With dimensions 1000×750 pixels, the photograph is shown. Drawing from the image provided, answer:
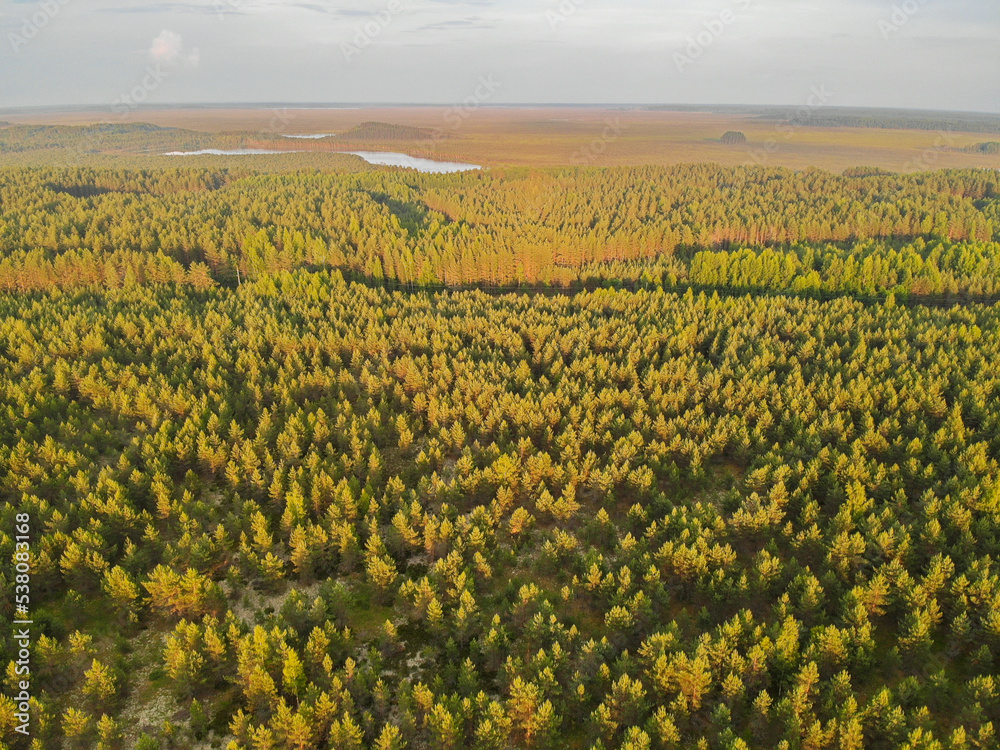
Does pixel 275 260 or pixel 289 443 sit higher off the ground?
pixel 275 260

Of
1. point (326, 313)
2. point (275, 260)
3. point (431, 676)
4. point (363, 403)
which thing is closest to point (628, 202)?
point (275, 260)

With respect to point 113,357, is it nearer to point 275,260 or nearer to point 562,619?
point 275,260

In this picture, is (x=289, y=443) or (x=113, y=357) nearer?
(x=289, y=443)

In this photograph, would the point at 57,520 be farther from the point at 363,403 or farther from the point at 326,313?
the point at 326,313

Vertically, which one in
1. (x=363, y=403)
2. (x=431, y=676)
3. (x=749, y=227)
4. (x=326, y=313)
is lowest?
(x=431, y=676)

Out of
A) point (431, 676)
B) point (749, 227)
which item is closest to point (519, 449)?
point (431, 676)

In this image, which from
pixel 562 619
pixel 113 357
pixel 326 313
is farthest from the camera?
pixel 326 313

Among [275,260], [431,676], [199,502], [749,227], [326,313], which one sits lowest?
[431,676]

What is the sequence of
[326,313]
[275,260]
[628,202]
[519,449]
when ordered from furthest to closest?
[628,202]
[275,260]
[326,313]
[519,449]

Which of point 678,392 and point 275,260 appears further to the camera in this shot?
point 275,260
